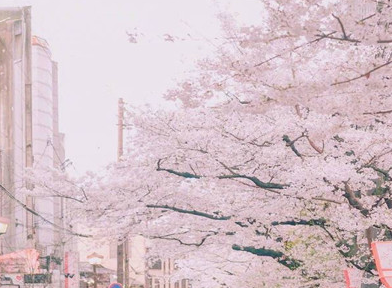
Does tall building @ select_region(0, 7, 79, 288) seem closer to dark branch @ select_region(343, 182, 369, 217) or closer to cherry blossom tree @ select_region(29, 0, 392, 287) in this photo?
cherry blossom tree @ select_region(29, 0, 392, 287)

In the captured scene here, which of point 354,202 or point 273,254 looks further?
point 273,254

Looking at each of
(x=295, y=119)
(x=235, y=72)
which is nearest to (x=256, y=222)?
(x=295, y=119)

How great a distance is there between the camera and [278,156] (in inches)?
443

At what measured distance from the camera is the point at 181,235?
49.9 ft

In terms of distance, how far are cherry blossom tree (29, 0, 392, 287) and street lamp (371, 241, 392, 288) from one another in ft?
3.93

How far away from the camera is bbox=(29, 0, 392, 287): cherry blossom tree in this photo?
5898mm

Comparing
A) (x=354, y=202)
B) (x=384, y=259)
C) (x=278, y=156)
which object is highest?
(x=278, y=156)

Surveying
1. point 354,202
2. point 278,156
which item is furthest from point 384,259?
point 278,156

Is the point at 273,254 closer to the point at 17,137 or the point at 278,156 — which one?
the point at 278,156

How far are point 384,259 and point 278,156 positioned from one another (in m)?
3.00

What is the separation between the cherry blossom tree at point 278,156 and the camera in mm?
5898

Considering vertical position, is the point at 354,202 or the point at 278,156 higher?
the point at 278,156

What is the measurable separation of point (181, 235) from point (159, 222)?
922mm

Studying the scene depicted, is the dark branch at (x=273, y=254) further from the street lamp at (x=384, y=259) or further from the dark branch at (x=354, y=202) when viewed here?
the street lamp at (x=384, y=259)
